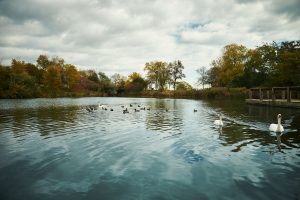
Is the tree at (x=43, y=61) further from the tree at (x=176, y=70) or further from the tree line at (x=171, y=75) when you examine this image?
the tree at (x=176, y=70)

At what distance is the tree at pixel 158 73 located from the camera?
125562 millimetres

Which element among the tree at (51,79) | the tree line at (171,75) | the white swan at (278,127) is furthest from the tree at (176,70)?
the white swan at (278,127)

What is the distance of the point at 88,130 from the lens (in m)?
19.7

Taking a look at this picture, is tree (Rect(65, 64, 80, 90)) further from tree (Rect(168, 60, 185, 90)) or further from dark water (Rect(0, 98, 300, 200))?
dark water (Rect(0, 98, 300, 200))

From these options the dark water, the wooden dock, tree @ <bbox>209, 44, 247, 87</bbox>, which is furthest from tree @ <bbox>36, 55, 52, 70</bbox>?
the dark water

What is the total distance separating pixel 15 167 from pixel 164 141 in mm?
8167

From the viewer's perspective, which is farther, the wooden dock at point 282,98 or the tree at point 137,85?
the tree at point 137,85

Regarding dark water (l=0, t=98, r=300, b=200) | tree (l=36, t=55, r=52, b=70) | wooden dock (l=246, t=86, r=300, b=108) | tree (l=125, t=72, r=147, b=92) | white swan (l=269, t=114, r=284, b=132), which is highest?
tree (l=36, t=55, r=52, b=70)

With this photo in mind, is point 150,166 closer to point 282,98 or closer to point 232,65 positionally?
point 282,98

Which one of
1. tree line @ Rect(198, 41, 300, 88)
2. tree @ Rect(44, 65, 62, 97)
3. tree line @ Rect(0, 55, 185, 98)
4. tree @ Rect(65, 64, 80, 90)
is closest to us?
tree line @ Rect(198, 41, 300, 88)

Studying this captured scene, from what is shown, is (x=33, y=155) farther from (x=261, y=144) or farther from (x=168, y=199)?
(x=261, y=144)

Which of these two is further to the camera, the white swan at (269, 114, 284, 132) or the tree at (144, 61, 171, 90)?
the tree at (144, 61, 171, 90)

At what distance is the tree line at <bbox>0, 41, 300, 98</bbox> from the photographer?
58.3 m

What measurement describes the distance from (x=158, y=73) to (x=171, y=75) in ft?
22.3
